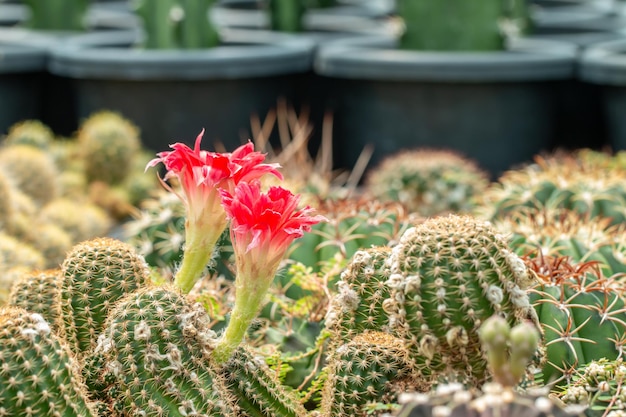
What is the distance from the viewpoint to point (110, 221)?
4.36m

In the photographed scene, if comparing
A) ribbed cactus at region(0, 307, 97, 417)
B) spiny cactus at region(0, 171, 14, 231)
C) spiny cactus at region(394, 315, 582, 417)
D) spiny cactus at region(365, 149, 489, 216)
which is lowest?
spiny cactus at region(365, 149, 489, 216)

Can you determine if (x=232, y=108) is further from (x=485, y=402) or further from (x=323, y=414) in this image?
(x=485, y=402)

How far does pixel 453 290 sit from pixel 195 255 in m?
0.43

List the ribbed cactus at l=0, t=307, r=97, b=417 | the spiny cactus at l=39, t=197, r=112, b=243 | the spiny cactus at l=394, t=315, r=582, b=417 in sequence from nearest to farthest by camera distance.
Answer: the spiny cactus at l=394, t=315, r=582, b=417, the ribbed cactus at l=0, t=307, r=97, b=417, the spiny cactus at l=39, t=197, r=112, b=243

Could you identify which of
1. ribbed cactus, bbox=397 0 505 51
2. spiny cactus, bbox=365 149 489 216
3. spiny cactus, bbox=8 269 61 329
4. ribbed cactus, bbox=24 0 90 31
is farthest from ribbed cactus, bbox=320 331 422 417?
ribbed cactus, bbox=24 0 90 31

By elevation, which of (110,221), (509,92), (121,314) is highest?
(121,314)

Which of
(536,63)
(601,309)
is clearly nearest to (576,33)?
(536,63)

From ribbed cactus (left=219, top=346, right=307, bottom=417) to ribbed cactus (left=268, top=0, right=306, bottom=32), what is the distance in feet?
16.7

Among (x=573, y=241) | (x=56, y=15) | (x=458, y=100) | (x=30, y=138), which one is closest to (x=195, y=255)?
(x=573, y=241)

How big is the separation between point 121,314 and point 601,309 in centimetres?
81

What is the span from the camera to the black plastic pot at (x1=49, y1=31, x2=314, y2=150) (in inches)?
202

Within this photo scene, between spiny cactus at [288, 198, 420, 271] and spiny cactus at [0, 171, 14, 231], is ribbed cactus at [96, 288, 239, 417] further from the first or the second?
spiny cactus at [0, 171, 14, 231]

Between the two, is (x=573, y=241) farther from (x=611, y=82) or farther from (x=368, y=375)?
(x=611, y=82)

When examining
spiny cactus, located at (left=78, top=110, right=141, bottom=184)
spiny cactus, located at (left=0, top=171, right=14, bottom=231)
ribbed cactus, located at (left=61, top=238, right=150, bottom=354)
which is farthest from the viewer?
spiny cactus, located at (left=78, top=110, right=141, bottom=184)
